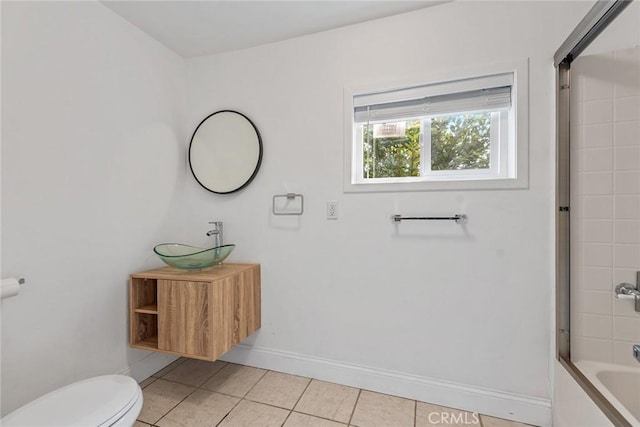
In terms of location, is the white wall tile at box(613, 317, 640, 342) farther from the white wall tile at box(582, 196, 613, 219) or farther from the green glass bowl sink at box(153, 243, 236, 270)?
the green glass bowl sink at box(153, 243, 236, 270)

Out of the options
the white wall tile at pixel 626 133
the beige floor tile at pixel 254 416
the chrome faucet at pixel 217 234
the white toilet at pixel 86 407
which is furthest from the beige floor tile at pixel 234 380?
the white wall tile at pixel 626 133

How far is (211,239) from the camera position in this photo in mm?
2168

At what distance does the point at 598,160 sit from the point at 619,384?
97cm

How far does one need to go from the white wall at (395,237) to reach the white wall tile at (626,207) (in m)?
0.25

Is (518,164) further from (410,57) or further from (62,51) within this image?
(62,51)

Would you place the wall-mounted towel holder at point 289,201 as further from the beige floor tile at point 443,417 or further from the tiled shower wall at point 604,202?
the tiled shower wall at point 604,202

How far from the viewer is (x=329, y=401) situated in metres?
1.65

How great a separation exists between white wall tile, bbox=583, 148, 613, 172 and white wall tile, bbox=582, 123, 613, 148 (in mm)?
24

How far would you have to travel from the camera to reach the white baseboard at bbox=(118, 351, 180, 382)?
1.83m

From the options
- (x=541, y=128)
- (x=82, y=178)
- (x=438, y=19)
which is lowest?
(x=82, y=178)

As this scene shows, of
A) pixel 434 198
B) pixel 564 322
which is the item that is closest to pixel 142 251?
pixel 434 198

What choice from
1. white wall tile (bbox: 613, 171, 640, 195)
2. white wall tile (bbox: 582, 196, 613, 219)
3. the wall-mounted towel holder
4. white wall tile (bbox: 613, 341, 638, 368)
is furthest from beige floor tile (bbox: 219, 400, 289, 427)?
white wall tile (bbox: 613, 171, 640, 195)

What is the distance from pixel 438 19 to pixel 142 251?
92.2 inches

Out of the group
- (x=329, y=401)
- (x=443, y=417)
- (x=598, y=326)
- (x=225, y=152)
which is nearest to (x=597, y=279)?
(x=598, y=326)
